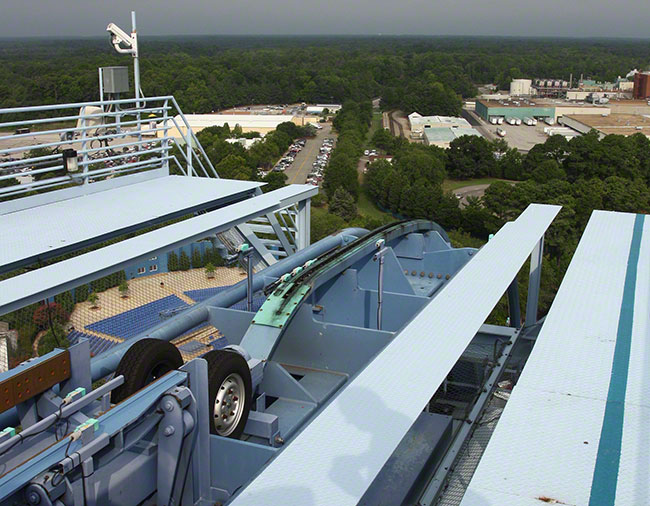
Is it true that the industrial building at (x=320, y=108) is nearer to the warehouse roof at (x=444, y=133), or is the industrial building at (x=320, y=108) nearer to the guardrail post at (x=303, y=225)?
the warehouse roof at (x=444, y=133)

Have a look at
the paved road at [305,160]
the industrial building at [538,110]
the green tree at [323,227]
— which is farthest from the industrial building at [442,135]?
the green tree at [323,227]

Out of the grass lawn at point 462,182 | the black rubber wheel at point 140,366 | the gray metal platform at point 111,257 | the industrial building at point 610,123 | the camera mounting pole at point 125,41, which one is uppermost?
the camera mounting pole at point 125,41

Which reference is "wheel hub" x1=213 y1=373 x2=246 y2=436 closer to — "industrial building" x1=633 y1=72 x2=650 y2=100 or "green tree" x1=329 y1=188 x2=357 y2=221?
"green tree" x1=329 y1=188 x2=357 y2=221

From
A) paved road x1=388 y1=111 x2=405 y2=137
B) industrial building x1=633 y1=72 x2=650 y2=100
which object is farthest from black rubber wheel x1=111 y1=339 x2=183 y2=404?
industrial building x1=633 y1=72 x2=650 y2=100

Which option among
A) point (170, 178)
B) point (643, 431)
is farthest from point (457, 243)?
point (643, 431)

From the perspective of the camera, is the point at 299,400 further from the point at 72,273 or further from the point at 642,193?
the point at 642,193

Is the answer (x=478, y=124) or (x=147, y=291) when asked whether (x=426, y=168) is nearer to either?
(x=147, y=291)

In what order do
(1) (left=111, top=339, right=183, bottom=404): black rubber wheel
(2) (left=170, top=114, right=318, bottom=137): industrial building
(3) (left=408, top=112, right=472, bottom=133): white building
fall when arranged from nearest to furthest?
(1) (left=111, top=339, right=183, bottom=404): black rubber wheel, (2) (left=170, top=114, right=318, bottom=137): industrial building, (3) (left=408, top=112, right=472, bottom=133): white building
